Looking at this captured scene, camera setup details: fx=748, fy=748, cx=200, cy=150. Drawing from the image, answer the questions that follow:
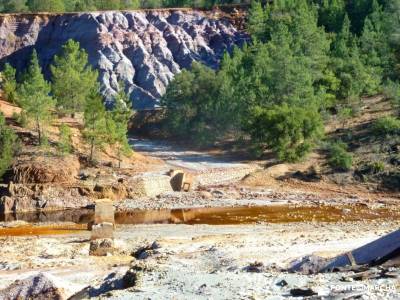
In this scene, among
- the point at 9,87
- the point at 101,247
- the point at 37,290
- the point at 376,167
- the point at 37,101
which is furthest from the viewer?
the point at 9,87

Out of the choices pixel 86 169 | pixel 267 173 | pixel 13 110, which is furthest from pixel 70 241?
pixel 13 110

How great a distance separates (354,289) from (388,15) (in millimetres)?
66902

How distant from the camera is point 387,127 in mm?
58656

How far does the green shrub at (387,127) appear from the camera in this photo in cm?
5856

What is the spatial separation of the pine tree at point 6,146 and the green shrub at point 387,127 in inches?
1105

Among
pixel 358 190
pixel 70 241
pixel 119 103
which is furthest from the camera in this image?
pixel 119 103

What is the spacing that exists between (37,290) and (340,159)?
122ft

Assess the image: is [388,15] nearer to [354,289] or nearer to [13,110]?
[13,110]

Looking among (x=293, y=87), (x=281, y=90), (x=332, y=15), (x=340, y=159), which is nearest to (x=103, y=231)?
(x=340, y=159)

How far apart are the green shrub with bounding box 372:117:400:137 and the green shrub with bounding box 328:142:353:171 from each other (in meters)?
5.28

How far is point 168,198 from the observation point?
49031 millimetres

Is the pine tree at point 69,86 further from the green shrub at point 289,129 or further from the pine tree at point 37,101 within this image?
the green shrub at point 289,129

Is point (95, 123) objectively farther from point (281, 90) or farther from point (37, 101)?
point (281, 90)

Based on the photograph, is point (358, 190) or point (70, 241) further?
point (358, 190)
